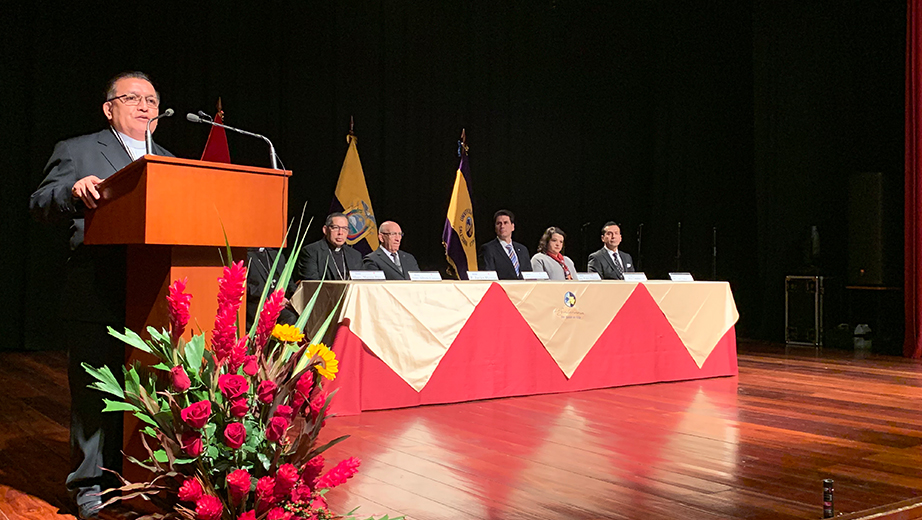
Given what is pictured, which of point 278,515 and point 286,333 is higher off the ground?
point 286,333

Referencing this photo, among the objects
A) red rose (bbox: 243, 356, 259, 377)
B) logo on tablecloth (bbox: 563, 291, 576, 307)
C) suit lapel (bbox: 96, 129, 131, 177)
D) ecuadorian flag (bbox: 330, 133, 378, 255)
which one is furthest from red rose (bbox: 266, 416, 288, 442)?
ecuadorian flag (bbox: 330, 133, 378, 255)

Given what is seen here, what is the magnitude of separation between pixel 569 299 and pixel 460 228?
2452 millimetres

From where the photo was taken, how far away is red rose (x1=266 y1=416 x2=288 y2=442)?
152 cm

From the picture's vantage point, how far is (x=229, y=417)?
1.55 meters

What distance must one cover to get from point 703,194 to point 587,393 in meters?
5.18

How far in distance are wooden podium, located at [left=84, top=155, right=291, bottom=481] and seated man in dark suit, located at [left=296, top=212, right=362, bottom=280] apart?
3.06m

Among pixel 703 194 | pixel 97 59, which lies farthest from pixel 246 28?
pixel 703 194

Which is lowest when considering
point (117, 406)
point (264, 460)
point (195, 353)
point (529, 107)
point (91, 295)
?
point (264, 460)

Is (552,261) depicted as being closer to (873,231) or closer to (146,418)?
(873,231)

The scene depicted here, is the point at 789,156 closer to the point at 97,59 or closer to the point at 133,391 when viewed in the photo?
the point at 97,59

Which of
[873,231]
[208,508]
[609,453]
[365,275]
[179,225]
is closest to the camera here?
[208,508]

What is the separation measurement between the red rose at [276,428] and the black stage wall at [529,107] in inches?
198

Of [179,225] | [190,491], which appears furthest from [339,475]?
[179,225]

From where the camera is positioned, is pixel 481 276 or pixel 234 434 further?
pixel 481 276
